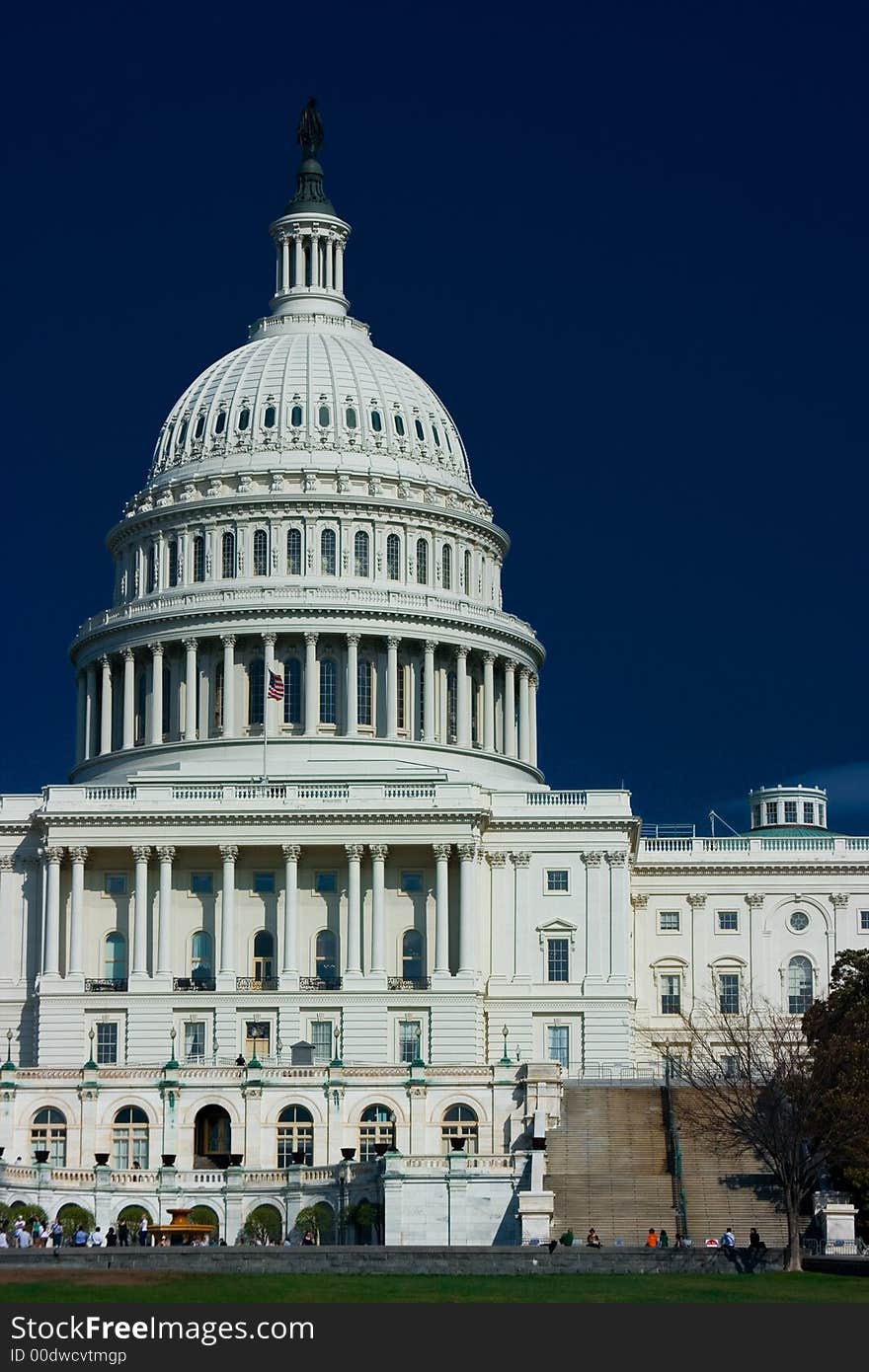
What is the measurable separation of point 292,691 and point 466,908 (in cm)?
2209

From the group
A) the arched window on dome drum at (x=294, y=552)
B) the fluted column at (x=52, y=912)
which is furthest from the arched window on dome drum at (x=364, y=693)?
the fluted column at (x=52, y=912)

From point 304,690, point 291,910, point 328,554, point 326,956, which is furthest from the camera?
point 328,554

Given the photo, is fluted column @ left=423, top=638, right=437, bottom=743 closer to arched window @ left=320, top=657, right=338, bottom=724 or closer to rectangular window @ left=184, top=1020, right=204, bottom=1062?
arched window @ left=320, top=657, right=338, bottom=724

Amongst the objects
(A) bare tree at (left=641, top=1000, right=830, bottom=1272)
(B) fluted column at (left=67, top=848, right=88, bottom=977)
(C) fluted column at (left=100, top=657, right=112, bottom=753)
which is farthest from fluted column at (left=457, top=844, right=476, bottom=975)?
(C) fluted column at (left=100, top=657, right=112, bottom=753)

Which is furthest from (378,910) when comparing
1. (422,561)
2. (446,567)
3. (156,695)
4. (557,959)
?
(446,567)

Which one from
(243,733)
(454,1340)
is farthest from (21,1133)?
(454,1340)

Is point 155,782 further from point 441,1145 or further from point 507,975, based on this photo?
point 441,1145

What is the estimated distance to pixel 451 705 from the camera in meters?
156

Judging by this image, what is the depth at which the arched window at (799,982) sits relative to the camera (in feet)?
472

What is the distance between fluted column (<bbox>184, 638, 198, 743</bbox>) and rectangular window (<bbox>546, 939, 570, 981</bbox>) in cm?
2435

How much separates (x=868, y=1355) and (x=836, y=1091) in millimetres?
41420

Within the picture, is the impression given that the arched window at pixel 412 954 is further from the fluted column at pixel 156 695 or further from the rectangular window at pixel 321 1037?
the fluted column at pixel 156 695

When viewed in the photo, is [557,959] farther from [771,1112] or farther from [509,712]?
[771,1112]

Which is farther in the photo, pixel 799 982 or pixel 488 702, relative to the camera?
pixel 488 702
